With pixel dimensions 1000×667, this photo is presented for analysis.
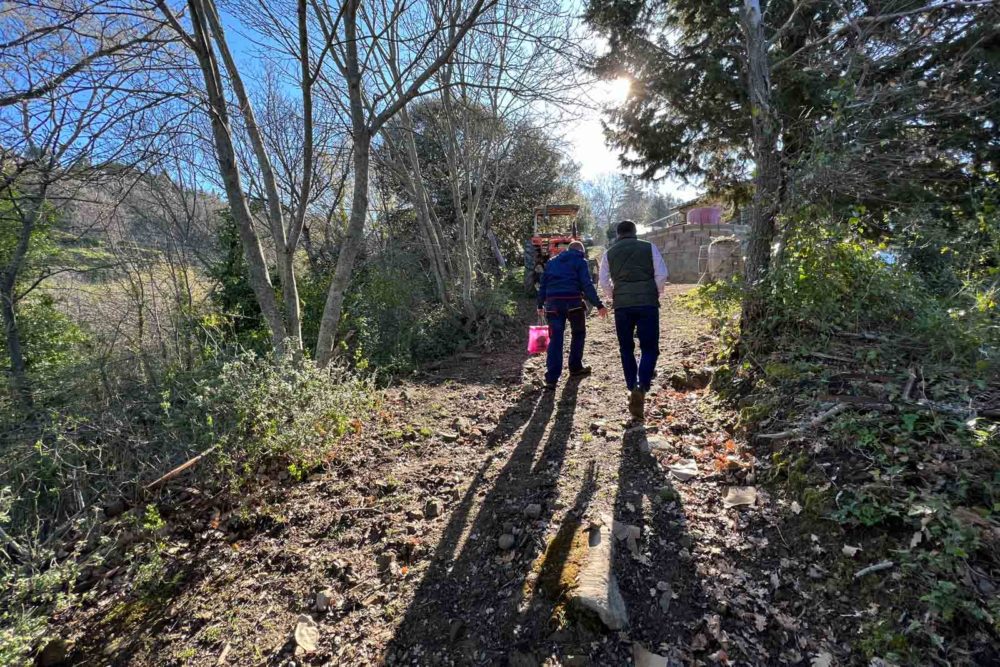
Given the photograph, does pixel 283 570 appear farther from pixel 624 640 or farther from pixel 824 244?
pixel 824 244

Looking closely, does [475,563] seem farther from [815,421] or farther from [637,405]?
[815,421]

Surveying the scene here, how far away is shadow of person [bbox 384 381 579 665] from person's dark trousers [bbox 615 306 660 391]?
2.99 feet

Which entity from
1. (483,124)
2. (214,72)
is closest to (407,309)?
(483,124)

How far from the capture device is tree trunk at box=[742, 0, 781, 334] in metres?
3.62

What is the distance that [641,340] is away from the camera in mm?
3588

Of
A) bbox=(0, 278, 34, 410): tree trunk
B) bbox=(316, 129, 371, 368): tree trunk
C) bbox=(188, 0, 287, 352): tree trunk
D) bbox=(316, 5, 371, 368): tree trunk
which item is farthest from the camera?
bbox=(0, 278, 34, 410): tree trunk

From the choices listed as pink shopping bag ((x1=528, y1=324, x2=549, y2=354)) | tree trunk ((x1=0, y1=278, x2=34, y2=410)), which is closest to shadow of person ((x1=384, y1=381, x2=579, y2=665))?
pink shopping bag ((x1=528, y1=324, x2=549, y2=354))

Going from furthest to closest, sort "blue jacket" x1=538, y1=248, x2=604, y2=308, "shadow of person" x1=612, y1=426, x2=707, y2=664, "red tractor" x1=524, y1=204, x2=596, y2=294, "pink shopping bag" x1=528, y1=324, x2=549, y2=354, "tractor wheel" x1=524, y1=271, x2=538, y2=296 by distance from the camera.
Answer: "tractor wheel" x1=524, y1=271, x2=538, y2=296
"red tractor" x1=524, y1=204, x2=596, y2=294
"pink shopping bag" x1=528, y1=324, x2=549, y2=354
"blue jacket" x1=538, y1=248, x2=604, y2=308
"shadow of person" x1=612, y1=426, x2=707, y2=664

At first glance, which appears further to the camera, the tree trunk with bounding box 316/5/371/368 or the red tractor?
the red tractor

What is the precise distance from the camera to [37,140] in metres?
2.82

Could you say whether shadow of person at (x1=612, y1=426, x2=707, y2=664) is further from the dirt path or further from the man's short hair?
the man's short hair

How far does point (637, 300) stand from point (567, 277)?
3.21 feet

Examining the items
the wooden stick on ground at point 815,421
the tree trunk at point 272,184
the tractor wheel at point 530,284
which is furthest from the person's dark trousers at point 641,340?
the tractor wheel at point 530,284

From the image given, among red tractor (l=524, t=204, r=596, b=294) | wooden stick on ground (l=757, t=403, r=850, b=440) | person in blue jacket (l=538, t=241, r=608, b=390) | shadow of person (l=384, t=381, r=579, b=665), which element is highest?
red tractor (l=524, t=204, r=596, b=294)
